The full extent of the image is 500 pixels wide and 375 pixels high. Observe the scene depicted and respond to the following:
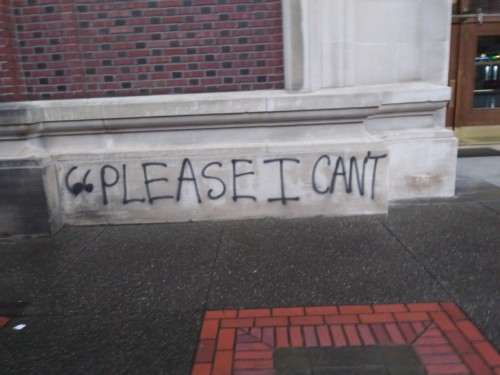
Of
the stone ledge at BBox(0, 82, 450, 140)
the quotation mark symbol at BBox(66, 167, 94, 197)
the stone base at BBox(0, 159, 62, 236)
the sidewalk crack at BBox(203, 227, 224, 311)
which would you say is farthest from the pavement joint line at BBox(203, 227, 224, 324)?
the stone base at BBox(0, 159, 62, 236)

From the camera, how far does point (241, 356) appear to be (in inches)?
99.2

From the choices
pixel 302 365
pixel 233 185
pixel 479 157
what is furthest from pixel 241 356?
pixel 479 157

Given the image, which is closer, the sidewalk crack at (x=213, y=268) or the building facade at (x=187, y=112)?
the sidewalk crack at (x=213, y=268)

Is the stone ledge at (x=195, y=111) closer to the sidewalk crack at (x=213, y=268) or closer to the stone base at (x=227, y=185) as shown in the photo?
the stone base at (x=227, y=185)

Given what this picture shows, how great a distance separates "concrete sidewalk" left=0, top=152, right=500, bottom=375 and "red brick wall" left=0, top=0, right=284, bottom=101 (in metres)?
1.42

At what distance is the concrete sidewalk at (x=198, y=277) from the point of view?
2672 millimetres

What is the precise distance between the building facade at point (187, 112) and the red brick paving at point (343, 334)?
1862mm

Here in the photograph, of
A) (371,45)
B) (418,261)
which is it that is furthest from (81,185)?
(371,45)

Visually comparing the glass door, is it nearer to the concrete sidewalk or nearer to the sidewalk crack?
the concrete sidewalk

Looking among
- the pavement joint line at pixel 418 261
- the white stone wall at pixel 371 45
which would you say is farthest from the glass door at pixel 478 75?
the pavement joint line at pixel 418 261

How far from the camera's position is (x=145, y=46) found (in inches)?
182

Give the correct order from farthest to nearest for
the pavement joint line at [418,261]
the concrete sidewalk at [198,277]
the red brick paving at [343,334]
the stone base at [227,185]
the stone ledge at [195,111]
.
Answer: the stone base at [227,185]
the stone ledge at [195,111]
the pavement joint line at [418,261]
the concrete sidewalk at [198,277]
the red brick paving at [343,334]

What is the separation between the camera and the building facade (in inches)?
178

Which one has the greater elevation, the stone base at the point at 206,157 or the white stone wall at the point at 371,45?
the white stone wall at the point at 371,45
